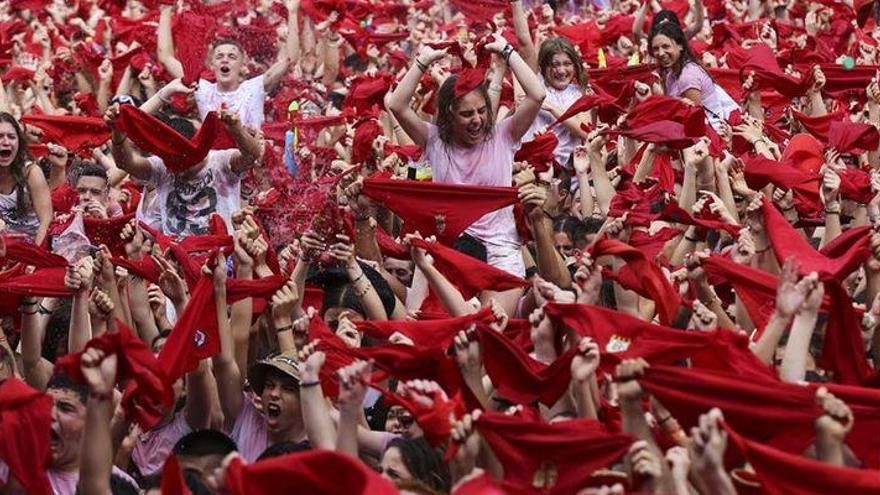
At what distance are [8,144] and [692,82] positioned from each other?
11.2ft

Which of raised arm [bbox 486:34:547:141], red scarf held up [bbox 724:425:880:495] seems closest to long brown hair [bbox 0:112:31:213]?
raised arm [bbox 486:34:547:141]

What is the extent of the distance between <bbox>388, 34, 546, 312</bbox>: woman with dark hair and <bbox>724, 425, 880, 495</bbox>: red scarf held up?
3.01 metres

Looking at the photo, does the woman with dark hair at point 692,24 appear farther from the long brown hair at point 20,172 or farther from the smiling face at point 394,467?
the smiling face at point 394,467

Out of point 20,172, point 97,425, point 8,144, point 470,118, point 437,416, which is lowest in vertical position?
point 97,425

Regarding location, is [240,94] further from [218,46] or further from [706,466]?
[706,466]

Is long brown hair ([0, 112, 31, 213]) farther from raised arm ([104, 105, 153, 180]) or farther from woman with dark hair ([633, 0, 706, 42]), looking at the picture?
woman with dark hair ([633, 0, 706, 42])

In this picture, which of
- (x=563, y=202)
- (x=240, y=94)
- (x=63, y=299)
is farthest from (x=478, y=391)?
(x=240, y=94)

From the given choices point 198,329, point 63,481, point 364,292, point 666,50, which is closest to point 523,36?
point 666,50

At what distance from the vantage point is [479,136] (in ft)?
27.1

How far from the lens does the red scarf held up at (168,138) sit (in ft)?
27.3

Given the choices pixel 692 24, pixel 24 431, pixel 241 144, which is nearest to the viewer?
pixel 24 431

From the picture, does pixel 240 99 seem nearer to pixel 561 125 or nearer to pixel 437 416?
pixel 561 125

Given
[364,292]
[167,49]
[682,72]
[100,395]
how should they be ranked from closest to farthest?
1. [100,395]
2. [364,292]
3. [682,72]
4. [167,49]

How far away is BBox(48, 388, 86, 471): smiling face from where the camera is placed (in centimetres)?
621
